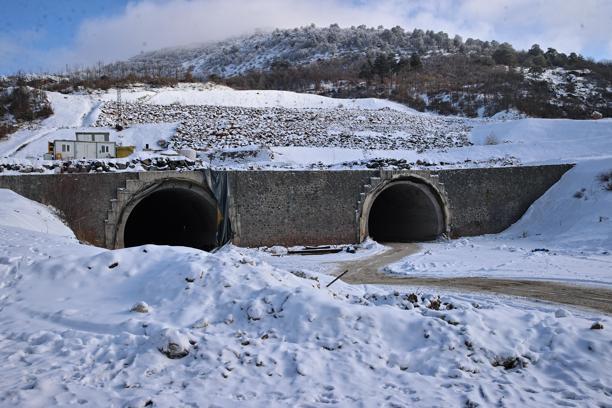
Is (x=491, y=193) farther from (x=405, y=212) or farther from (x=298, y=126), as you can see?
(x=298, y=126)

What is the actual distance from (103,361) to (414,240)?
18.4 m

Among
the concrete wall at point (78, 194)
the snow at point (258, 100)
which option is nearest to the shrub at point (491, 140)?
the snow at point (258, 100)

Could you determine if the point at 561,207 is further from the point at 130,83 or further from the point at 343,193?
the point at 130,83

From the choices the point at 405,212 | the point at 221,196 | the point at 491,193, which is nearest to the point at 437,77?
the point at 405,212

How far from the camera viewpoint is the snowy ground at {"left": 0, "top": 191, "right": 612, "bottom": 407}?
498cm

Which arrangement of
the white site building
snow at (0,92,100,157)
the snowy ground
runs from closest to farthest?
1. the snowy ground
2. the white site building
3. snow at (0,92,100,157)

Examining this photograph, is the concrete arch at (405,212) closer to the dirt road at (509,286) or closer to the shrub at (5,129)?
the dirt road at (509,286)

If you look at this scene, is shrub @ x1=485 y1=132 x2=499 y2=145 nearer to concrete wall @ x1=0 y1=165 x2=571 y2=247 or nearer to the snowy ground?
concrete wall @ x1=0 y1=165 x2=571 y2=247

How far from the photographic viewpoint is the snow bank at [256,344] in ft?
16.4

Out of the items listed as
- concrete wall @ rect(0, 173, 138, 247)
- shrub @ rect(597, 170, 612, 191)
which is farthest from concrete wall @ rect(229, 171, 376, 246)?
shrub @ rect(597, 170, 612, 191)

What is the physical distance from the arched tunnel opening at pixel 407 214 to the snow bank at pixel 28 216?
12.1 m

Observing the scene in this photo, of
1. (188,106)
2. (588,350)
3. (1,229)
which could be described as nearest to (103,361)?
(588,350)

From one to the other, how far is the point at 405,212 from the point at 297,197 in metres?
6.63

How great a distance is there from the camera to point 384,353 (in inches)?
233
